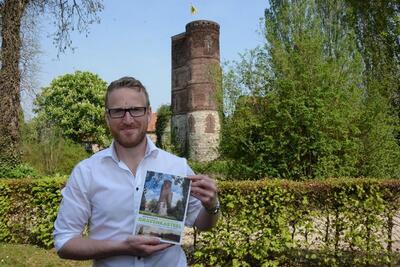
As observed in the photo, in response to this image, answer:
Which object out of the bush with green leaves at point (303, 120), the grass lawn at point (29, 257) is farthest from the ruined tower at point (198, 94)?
the grass lawn at point (29, 257)

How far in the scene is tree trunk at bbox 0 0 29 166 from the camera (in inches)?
524

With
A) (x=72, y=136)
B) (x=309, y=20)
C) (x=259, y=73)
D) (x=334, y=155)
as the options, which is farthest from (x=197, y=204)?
(x=72, y=136)

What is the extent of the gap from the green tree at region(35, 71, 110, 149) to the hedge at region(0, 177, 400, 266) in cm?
3603

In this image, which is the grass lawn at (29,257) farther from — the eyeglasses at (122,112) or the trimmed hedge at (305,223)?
the eyeglasses at (122,112)

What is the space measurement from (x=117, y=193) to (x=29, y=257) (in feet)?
20.2

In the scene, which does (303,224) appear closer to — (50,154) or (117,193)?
(117,193)

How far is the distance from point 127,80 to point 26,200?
720 centimetres

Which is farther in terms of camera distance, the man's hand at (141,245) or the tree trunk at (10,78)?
the tree trunk at (10,78)

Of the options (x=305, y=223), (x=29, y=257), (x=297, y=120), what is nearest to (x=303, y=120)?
Result: (x=297, y=120)

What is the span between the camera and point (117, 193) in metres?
1.73

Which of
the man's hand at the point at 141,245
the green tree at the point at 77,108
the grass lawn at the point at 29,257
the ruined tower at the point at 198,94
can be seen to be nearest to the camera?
the man's hand at the point at 141,245

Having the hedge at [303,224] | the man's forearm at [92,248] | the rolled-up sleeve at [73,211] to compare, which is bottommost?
the hedge at [303,224]

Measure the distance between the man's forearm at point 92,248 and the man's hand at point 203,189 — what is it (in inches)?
14.9

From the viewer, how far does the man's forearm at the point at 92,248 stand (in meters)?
1.65
